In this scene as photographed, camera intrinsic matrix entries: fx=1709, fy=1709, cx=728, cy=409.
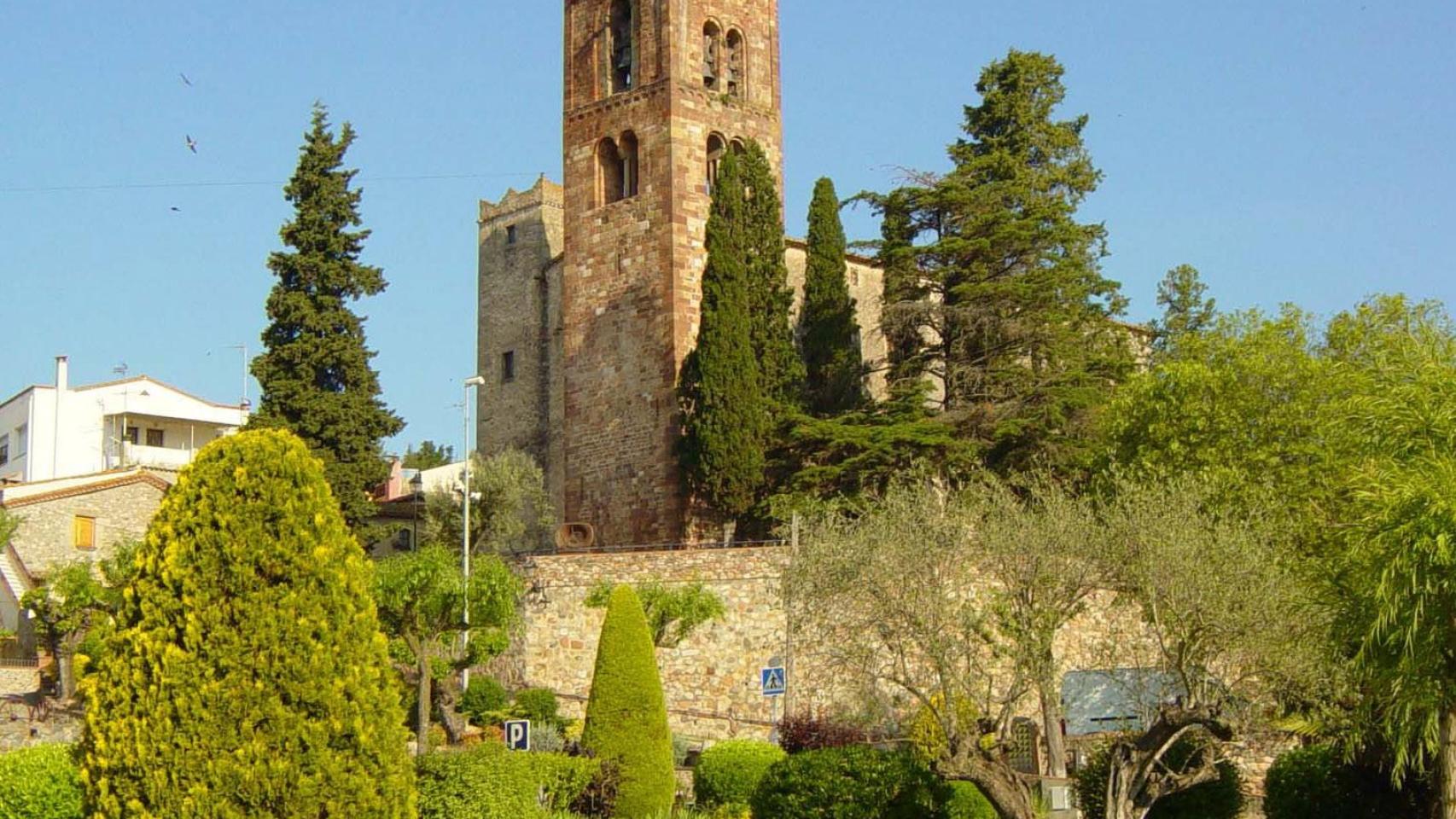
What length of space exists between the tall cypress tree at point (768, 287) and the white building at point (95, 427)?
950 inches

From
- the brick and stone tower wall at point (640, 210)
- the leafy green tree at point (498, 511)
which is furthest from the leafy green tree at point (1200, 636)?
the leafy green tree at point (498, 511)

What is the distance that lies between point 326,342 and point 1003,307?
1522 centimetres

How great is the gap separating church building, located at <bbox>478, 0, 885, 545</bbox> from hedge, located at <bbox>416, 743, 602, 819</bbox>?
17.5 m

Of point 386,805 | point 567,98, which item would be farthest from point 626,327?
point 386,805

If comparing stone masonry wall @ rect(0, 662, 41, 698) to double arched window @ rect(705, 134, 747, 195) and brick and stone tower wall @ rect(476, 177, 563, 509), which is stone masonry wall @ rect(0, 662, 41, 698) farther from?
double arched window @ rect(705, 134, 747, 195)

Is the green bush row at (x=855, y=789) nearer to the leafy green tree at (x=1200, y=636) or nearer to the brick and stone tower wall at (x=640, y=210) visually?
the leafy green tree at (x=1200, y=636)

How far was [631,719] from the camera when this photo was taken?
24.3m

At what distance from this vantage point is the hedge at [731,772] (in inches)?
946

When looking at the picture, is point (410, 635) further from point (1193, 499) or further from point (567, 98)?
point (567, 98)

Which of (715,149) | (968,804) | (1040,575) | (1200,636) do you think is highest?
(715,149)

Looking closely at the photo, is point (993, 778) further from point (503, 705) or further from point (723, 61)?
point (723, 61)

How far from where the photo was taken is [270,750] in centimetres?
1308

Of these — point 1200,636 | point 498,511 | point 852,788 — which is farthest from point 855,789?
point 498,511

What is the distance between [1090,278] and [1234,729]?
23.7 meters
